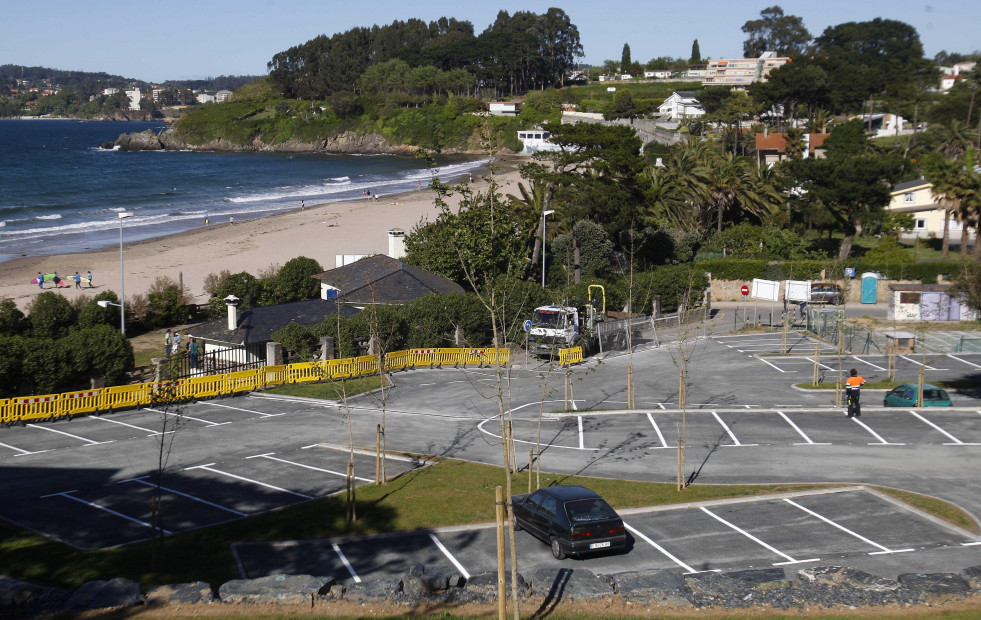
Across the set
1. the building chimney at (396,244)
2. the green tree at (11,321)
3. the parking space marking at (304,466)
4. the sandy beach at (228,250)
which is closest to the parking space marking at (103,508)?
the parking space marking at (304,466)

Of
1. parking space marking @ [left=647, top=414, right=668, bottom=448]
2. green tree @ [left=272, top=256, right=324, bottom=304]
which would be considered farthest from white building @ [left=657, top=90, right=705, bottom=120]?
parking space marking @ [left=647, top=414, right=668, bottom=448]

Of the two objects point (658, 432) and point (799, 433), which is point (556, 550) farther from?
point (799, 433)

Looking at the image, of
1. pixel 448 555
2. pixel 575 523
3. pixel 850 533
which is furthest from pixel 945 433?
pixel 448 555

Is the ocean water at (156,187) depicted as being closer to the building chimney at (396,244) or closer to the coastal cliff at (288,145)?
the coastal cliff at (288,145)

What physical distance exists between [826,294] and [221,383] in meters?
35.5

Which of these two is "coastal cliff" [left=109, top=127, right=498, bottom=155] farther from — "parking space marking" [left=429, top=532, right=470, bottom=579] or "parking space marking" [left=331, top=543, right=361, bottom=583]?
"parking space marking" [left=331, top=543, right=361, bottom=583]

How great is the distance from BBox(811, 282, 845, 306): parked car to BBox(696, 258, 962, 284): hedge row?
2.66 m

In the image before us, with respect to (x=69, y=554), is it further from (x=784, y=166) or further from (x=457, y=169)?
(x=457, y=169)

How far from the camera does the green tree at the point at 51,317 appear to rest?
34.3 m

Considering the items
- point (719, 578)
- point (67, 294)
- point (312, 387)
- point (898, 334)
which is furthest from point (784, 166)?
point (719, 578)

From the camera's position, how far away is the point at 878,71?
13275 cm

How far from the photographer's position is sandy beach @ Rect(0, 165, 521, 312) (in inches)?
2132

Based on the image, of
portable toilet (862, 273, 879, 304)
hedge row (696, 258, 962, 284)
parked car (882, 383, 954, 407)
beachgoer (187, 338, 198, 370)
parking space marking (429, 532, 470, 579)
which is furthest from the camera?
hedge row (696, 258, 962, 284)

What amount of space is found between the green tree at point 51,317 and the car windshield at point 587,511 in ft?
85.5
